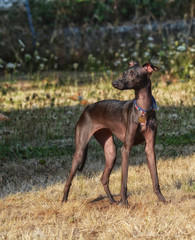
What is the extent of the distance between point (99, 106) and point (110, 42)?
27.1 ft

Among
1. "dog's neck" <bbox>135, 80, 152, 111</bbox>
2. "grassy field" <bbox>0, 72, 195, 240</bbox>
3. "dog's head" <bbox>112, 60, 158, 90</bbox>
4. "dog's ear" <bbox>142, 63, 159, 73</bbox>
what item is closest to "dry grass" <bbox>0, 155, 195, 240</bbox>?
"grassy field" <bbox>0, 72, 195, 240</bbox>

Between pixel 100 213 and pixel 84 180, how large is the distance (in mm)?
1271

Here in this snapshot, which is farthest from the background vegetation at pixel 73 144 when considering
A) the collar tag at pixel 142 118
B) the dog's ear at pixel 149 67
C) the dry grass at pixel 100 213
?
the collar tag at pixel 142 118

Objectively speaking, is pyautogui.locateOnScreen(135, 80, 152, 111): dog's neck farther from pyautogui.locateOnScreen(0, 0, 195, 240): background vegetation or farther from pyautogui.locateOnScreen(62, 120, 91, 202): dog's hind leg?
pyautogui.locateOnScreen(62, 120, 91, 202): dog's hind leg

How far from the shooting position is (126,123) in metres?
4.52

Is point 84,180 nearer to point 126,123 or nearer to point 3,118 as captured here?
point 126,123

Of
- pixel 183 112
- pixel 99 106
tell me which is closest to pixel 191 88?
pixel 183 112

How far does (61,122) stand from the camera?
7.88m

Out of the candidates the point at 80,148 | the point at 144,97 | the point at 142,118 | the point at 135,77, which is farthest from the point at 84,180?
the point at 135,77

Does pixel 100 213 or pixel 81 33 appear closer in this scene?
pixel 100 213

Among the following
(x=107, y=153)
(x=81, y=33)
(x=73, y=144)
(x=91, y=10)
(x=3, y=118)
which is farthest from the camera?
(x=91, y=10)

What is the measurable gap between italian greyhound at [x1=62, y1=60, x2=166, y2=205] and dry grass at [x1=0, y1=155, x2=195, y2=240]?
19 centimetres

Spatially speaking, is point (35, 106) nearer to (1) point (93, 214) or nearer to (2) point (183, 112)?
(2) point (183, 112)

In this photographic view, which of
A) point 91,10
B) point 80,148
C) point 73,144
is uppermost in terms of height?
point 91,10
